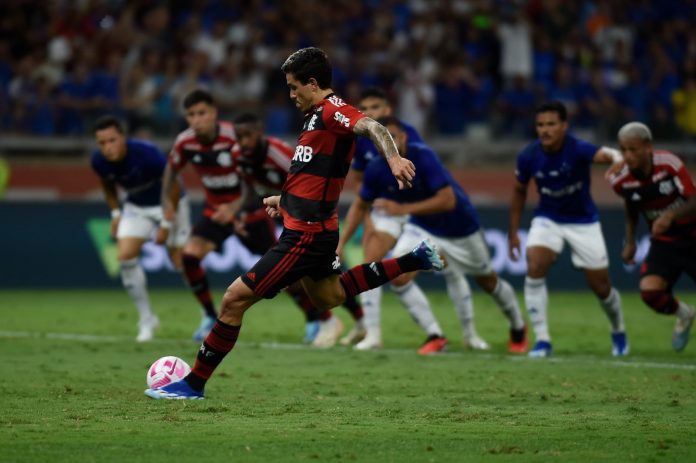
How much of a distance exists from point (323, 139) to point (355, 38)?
1601 centimetres

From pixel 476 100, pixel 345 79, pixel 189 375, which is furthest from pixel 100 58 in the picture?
pixel 189 375

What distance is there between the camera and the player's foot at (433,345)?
41.5 feet

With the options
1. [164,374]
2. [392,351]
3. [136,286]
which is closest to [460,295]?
[392,351]

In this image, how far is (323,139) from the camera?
27.3 feet

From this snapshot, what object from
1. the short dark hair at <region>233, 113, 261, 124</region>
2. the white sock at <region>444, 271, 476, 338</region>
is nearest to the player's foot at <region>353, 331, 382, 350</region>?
the white sock at <region>444, 271, 476, 338</region>

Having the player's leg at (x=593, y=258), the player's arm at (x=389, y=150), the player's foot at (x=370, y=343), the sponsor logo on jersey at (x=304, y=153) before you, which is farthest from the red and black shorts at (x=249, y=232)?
the player's arm at (x=389, y=150)

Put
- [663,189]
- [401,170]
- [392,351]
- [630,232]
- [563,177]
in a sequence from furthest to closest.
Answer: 1. [392,351]
2. [630,232]
3. [563,177]
4. [663,189]
5. [401,170]

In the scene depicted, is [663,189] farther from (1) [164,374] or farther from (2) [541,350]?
(1) [164,374]

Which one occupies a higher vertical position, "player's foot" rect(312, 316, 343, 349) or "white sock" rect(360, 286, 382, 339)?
"white sock" rect(360, 286, 382, 339)

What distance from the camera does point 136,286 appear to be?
1416cm

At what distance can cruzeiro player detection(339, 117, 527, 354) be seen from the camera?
12250 millimetres

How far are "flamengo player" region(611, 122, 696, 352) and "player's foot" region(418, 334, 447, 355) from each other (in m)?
2.15

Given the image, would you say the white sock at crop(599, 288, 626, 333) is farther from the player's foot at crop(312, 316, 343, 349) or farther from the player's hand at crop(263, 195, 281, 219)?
the player's hand at crop(263, 195, 281, 219)

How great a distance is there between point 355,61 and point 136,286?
32.7 ft
